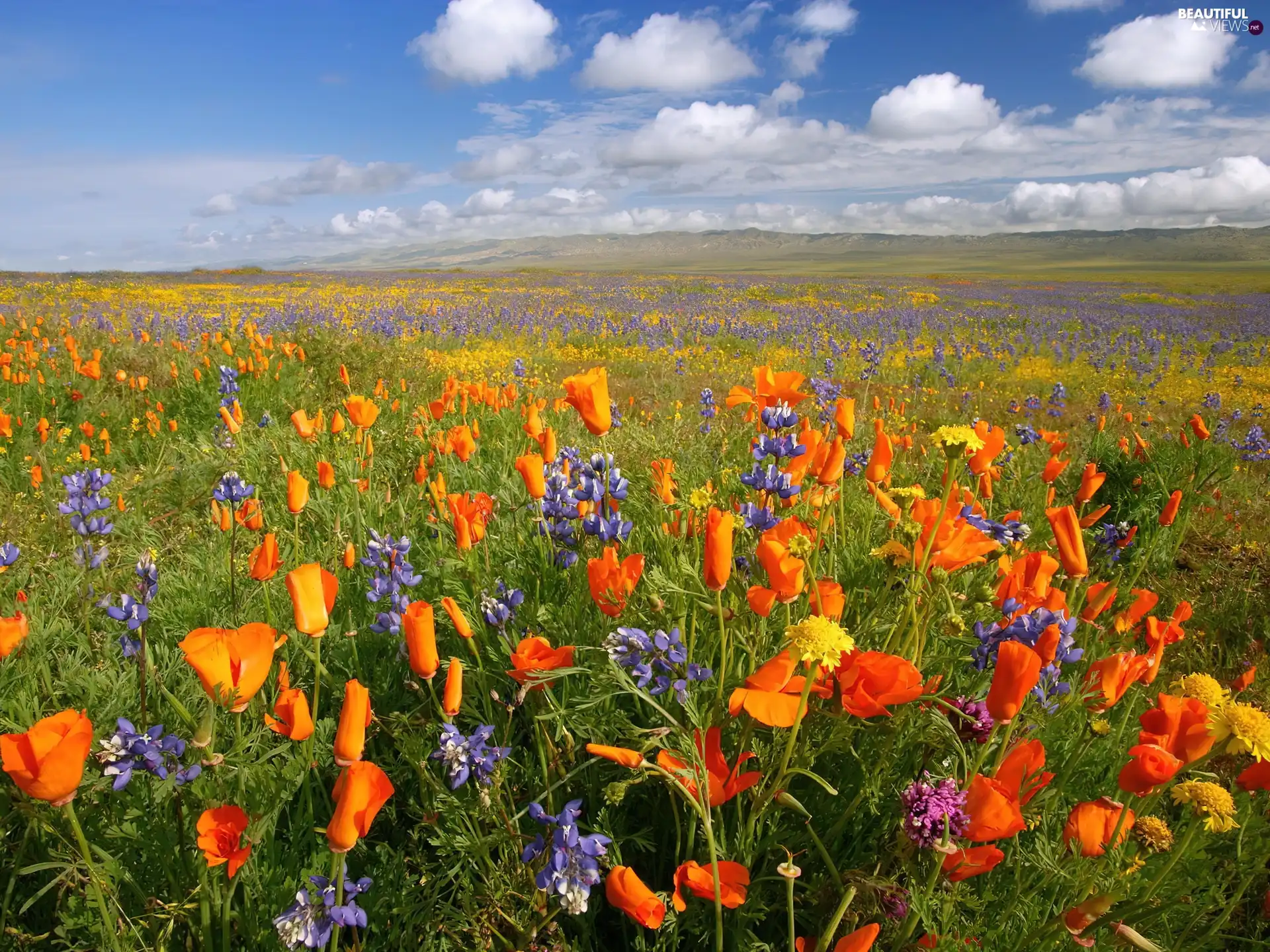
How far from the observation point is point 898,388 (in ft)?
27.7

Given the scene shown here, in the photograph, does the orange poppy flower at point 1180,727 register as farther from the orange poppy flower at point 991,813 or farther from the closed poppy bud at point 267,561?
the closed poppy bud at point 267,561

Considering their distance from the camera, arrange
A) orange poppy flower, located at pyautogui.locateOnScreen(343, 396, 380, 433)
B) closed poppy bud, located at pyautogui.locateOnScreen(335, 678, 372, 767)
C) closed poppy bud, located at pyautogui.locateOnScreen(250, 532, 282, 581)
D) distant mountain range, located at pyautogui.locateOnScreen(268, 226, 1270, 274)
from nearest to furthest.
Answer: closed poppy bud, located at pyautogui.locateOnScreen(335, 678, 372, 767) < closed poppy bud, located at pyautogui.locateOnScreen(250, 532, 282, 581) < orange poppy flower, located at pyautogui.locateOnScreen(343, 396, 380, 433) < distant mountain range, located at pyautogui.locateOnScreen(268, 226, 1270, 274)

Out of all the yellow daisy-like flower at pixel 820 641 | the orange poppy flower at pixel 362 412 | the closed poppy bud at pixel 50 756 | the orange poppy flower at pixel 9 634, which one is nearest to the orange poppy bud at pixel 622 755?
the yellow daisy-like flower at pixel 820 641

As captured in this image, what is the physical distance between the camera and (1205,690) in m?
1.15

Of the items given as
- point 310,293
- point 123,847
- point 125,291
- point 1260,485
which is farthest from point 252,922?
point 125,291

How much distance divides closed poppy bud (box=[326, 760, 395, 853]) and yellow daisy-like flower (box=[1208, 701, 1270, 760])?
4.12ft

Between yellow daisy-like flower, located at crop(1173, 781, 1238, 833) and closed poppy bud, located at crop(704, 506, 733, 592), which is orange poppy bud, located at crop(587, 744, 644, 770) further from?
yellow daisy-like flower, located at crop(1173, 781, 1238, 833)

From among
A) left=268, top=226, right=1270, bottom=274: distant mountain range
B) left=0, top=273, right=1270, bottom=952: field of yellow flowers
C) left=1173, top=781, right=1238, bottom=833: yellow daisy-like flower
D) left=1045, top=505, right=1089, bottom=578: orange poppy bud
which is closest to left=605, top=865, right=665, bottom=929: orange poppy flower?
left=0, top=273, right=1270, bottom=952: field of yellow flowers

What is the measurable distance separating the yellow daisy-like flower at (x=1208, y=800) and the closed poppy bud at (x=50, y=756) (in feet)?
5.46

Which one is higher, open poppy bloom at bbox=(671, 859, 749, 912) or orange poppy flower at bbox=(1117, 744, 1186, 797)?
orange poppy flower at bbox=(1117, 744, 1186, 797)

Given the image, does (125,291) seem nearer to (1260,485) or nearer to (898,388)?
(898,388)

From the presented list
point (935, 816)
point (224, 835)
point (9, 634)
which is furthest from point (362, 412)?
point (935, 816)

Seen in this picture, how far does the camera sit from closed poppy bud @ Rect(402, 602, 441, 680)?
47.0 inches

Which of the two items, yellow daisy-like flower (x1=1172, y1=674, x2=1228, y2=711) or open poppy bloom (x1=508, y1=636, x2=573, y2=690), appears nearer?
yellow daisy-like flower (x1=1172, y1=674, x2=1228, y2=711)
